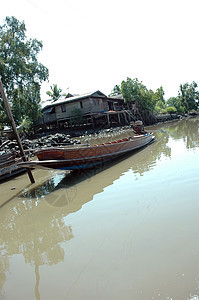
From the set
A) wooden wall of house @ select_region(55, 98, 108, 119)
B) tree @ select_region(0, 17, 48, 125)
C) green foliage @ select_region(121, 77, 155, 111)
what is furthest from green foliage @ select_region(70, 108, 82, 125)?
green foliage @ select_region(121, 77, 155, 111)

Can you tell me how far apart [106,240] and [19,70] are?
18007mm

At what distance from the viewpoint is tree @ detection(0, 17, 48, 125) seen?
58.2 feet

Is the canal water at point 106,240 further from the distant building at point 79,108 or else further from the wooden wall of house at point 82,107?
the wooden wall of house at point 82,107

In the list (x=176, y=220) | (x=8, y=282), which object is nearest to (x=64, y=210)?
(x=8, y=282)

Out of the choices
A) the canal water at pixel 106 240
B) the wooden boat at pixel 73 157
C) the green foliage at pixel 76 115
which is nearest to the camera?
the canal water at pixel 106 240

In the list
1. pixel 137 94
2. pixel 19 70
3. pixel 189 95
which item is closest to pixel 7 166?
pixel 19 70

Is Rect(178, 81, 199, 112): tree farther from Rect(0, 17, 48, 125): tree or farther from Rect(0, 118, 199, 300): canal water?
Rect(0, 118, 199, 300): canal water

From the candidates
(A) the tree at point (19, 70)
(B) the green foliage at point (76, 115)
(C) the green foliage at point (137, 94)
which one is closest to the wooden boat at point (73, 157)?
(A) the tree at point (19, 70)

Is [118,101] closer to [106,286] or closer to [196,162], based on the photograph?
[196,162]

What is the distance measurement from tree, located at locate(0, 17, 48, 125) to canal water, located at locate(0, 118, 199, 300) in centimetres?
1464

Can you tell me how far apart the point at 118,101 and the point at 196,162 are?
29.1 m

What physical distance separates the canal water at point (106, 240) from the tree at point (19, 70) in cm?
1464

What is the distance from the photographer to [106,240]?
3332 millimetres

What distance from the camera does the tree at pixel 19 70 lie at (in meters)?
17.7
